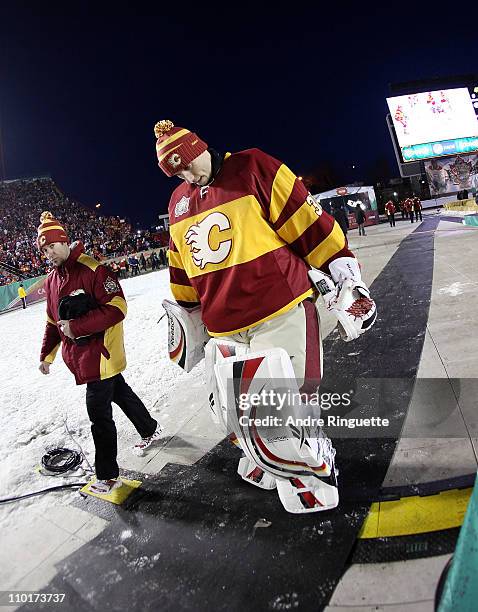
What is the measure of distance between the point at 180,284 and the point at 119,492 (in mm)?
1377

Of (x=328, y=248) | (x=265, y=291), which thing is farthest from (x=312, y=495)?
(x=328, y=248)

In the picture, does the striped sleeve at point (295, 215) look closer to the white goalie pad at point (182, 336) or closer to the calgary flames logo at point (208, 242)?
the calgary flames logo at point (208, 242)

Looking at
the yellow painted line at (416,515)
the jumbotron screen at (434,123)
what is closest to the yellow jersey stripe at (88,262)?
the yellow painted line at (416,515)

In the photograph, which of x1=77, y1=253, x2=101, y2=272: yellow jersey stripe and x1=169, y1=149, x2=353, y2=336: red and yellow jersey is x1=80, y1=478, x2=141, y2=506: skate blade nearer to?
x1=169, y1=149, x2=353, y2=336: red and yellow jersey

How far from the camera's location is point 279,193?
6.08ft

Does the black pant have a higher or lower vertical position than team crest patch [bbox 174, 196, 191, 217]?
lower

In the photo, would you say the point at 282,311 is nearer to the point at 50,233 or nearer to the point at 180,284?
Result: the point at 180,284

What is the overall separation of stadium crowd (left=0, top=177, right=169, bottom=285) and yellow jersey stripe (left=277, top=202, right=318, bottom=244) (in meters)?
24.8

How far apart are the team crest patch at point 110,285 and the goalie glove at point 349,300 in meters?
1.48

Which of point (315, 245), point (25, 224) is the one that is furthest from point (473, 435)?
point (25, 224)

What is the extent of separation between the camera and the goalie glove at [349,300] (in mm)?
1810

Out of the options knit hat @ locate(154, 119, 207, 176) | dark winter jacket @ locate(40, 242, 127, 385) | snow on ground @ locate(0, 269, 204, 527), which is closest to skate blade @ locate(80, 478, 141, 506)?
snow on ground @ locate(0, 269, 204, 527)

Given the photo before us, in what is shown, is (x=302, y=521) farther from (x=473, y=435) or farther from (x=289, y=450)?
(x=473, y=435)

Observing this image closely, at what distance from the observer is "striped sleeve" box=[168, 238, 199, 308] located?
2.27 meters
